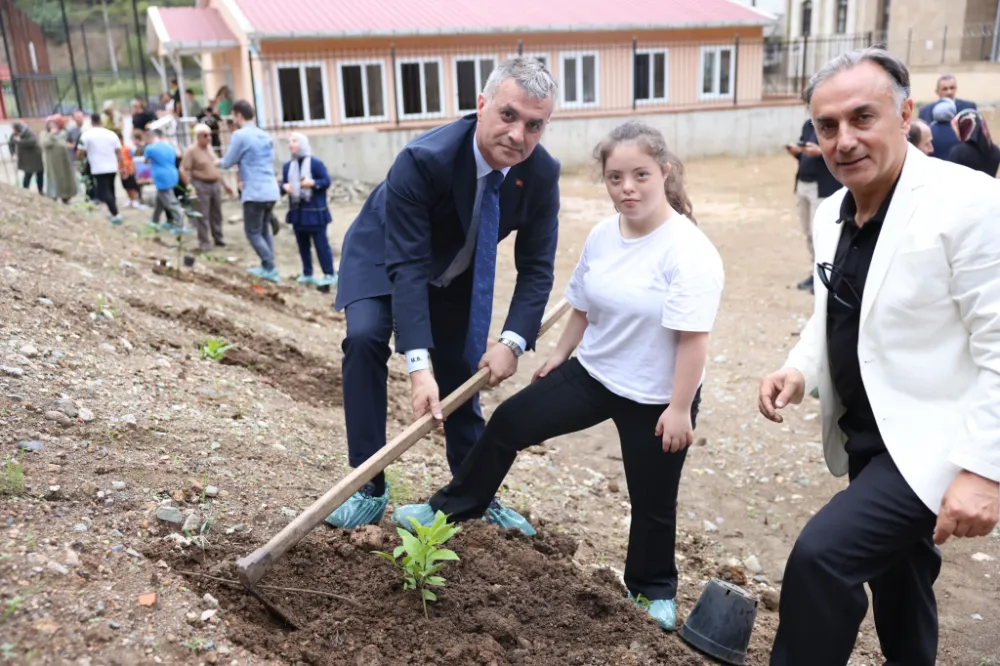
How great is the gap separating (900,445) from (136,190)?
15249 mm

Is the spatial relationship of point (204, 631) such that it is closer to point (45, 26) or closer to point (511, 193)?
point (511, 193)

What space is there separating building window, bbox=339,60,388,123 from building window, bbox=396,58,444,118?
0.50m

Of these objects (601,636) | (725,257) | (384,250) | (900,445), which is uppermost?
(384,250)

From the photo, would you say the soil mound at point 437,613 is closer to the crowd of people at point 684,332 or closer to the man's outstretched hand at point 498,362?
the crowd of people at point 684,332

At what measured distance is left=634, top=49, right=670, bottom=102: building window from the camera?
23.6 meters

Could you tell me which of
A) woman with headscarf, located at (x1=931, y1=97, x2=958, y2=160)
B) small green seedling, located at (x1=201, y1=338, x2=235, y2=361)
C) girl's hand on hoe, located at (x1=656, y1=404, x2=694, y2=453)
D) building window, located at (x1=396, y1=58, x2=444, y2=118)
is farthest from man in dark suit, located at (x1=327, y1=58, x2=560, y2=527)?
building window, located at (x1=396, y1=58, x2=444, y2=118)

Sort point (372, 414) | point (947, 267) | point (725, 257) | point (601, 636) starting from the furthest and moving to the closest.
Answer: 1. point (725, 257)
2. point (372, 414)
3. point (601, 636)
4. point (947, 267)

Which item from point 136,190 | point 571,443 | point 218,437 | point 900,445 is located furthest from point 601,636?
point 136,190

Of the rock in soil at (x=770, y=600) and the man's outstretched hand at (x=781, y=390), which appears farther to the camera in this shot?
the rock in soil at (x=770, y=600)

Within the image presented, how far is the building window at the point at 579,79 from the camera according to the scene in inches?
898

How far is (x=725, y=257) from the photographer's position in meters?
11.2

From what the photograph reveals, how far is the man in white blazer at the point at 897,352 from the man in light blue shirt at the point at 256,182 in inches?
329

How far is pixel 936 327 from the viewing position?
2.21m

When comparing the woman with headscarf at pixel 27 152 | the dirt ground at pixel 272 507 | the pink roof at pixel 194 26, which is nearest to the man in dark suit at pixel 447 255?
the dirt ground at pixel 272 507
